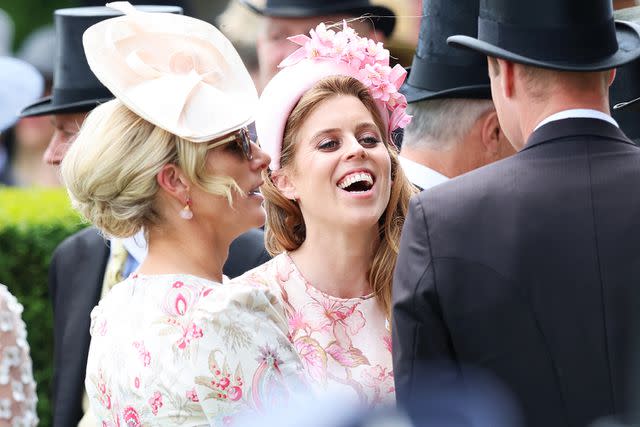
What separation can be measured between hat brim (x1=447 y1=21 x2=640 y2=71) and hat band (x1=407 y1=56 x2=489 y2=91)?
1044 millimetres

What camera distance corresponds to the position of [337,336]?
13.1ft

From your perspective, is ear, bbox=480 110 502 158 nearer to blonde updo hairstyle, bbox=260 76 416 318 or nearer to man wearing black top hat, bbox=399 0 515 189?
man wearing black top hat, bbox=399 0 515 189

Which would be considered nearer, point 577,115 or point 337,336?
point 577,115

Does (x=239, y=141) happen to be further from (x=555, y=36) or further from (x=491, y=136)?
(x=491, y=136)

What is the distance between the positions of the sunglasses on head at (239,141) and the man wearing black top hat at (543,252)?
1.80 feet

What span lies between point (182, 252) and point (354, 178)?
0.78 meters

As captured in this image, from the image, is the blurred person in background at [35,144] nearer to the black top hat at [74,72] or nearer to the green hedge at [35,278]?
the green hedge at [35,278]

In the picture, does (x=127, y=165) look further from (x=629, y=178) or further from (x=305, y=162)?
(x=629, y=178)

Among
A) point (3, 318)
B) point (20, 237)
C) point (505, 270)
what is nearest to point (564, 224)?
point (505, 270)

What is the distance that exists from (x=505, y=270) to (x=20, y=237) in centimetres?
476

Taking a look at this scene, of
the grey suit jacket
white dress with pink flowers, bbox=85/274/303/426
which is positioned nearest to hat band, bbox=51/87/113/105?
white dress with pink flowers, bbox=85/274/303/426

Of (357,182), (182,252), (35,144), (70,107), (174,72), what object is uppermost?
(174,72)

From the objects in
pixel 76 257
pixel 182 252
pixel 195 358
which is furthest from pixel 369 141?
pixel 76 257

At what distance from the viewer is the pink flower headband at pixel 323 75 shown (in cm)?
417
